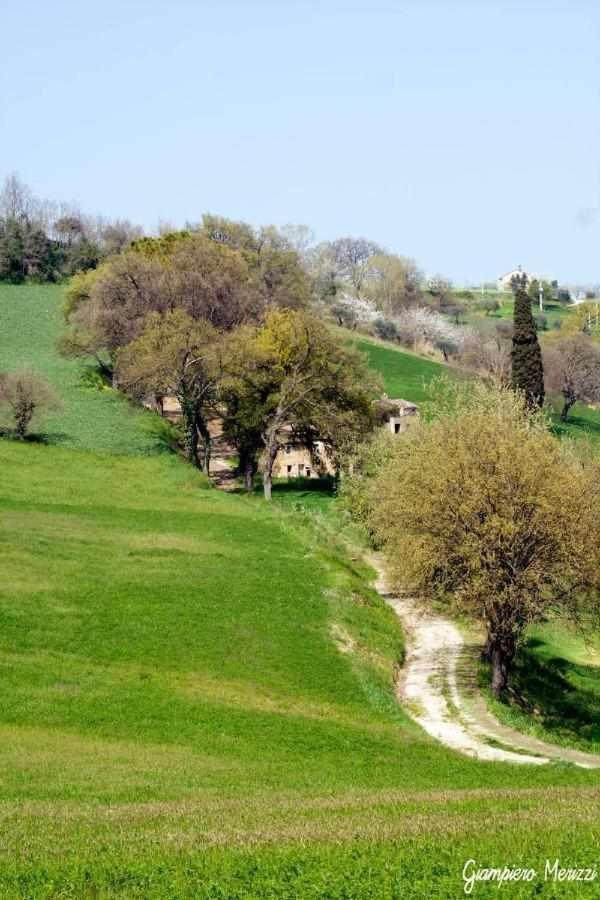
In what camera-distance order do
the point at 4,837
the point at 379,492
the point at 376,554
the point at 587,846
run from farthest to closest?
1. the point at 376,554
2. the point at 379,492
3. the point at 4,837
4. the point at 587,846

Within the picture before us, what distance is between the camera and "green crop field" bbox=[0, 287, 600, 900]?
18.5 metres

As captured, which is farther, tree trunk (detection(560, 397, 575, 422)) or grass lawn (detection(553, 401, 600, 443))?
tree trunk (detection(560, 397, 575, 422))

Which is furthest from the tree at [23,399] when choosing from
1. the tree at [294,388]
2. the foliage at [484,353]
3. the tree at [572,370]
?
the tree at [572,370]

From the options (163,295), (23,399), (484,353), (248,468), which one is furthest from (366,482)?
(484,353)

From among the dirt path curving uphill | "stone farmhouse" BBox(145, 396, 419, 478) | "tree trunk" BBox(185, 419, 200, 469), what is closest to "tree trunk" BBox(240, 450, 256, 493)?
"stone farmhouse" BBox(145, 396, 419, 478)

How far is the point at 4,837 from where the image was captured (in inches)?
832

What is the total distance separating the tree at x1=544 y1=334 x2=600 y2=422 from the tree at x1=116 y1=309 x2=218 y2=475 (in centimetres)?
7940

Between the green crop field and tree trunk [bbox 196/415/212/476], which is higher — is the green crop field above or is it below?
below

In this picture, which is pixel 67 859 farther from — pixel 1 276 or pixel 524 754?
pixel 1 276

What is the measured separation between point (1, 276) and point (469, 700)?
142249 mm

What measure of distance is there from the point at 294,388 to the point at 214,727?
204ft

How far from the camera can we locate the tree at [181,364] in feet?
309

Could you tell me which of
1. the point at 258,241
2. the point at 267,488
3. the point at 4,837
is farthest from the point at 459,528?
the point at 258,241

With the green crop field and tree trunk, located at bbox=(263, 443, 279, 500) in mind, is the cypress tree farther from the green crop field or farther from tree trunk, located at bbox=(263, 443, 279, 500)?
the green crop field
